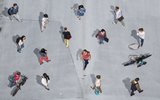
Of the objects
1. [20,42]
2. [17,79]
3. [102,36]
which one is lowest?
[17,79]

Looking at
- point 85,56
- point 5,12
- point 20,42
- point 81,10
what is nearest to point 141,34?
point 85,56

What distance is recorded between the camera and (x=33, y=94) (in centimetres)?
3019

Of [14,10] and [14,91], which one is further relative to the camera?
[14,10]

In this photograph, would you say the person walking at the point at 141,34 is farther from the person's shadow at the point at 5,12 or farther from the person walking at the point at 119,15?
the person's shadow at the point at 5,12

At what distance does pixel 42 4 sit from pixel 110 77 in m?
9.57

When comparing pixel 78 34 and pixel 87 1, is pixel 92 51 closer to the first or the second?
pixel 78 34

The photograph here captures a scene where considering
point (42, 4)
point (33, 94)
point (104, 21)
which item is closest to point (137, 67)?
point (104, 21)

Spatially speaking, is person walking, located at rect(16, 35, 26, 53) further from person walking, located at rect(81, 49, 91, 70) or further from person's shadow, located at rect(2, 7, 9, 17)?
person walking, located at rect(81, 49, 91, 70)

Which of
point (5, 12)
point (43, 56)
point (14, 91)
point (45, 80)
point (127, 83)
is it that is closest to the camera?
point (45, 80)

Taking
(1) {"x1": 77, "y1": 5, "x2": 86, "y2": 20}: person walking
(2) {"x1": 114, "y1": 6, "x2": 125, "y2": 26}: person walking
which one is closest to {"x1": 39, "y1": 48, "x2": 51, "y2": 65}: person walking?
(1) {"x1": 77, "y1": 5, "x2": 86, "y2": 20}: person walking

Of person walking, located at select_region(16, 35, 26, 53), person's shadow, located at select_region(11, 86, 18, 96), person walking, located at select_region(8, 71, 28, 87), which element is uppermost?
person walking, located at select_region(16, 35, 26, 53)

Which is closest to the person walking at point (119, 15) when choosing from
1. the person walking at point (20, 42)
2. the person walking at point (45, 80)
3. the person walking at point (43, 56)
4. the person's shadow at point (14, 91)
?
the person walking at point (43, 56)

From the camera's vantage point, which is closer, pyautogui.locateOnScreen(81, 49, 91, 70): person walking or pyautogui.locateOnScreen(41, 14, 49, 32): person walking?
pyautogui.locateOnScreen(81, 49, 91, 70): person walking

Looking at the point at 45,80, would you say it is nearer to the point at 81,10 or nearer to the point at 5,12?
the point at 81,10
